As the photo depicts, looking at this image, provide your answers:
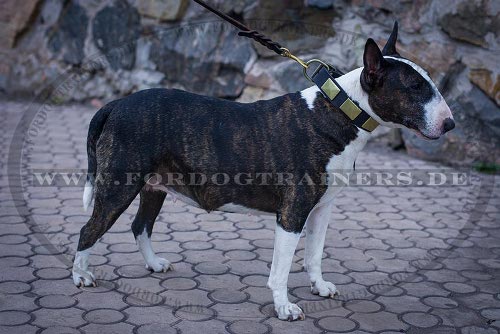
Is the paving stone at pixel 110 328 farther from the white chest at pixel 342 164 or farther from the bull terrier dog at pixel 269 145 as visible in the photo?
the white chest at pixel 342 164

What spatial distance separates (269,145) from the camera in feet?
12.3

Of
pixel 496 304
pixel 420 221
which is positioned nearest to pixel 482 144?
pixel 420 221

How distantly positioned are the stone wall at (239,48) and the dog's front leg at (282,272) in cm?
396

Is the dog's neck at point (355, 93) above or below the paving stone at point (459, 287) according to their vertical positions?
above

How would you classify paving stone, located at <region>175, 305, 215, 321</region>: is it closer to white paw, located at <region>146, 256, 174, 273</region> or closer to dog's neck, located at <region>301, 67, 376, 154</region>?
white paw, located at <region>146, 256, 174, 273</region>

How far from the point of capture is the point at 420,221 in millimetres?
5574

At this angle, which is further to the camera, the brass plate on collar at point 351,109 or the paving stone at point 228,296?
the paving stone at point 228,296

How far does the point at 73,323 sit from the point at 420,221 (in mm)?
3068

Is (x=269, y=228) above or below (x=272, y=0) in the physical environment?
below

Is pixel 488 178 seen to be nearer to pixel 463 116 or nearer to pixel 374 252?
pixel 463 116

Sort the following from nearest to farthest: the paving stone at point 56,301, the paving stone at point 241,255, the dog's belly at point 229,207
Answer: the paving stone at point 56,301 → the dog's belly at point 229,207 → the paving stone at point 241,255

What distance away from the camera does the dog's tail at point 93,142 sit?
4.00m

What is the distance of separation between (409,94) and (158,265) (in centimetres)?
191

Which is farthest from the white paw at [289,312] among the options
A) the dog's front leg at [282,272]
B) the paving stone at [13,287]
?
the paving stone at [13,287]
